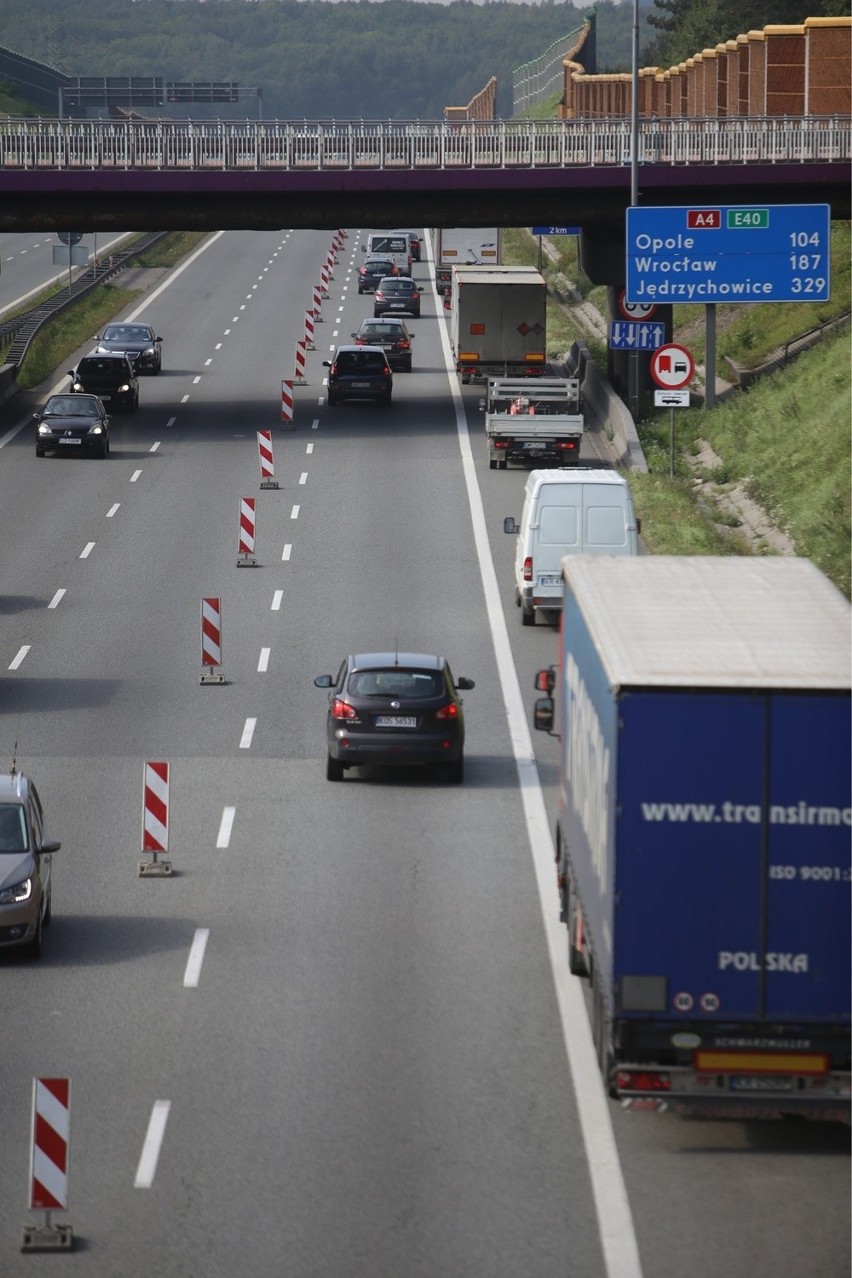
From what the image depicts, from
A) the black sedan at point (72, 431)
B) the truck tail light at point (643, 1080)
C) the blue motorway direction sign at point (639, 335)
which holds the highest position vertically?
the blue motorway direction sign at point (639, 335)

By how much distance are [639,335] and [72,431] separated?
13.3m

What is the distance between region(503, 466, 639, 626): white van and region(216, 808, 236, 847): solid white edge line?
10020 millimetres

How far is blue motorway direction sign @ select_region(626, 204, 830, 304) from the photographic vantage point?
44.7 m

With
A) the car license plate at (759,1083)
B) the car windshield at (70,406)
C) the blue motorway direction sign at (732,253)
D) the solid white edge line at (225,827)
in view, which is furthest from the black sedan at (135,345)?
the car license plate at (759,1083)

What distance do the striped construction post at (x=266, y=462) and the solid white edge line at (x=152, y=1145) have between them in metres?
30.0

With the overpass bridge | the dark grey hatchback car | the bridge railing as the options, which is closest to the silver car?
the overpass bridge

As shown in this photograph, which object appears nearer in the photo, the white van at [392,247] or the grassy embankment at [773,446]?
the grassy embankment at [773,446]

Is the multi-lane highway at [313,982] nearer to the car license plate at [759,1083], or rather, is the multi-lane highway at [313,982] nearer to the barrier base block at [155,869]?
the barrier base block at [155,869]

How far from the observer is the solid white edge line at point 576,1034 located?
12.0 m

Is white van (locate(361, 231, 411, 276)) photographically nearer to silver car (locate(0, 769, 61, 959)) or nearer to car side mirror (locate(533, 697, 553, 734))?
car side mirror (locate(533, 697, 553, 734))

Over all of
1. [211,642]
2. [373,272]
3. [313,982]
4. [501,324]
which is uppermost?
[373,272]

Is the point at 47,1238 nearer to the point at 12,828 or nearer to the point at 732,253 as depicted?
the point at 12,828

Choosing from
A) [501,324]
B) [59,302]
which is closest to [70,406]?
[501,324]

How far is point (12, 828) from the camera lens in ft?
58.8
